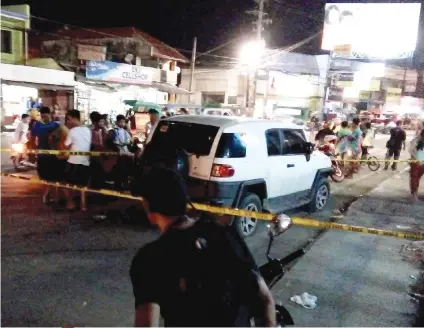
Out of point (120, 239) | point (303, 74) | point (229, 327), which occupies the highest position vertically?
point (303, 74)

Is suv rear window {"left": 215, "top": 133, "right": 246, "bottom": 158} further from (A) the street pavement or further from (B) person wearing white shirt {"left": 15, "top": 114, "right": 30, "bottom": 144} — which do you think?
(B) person wearing white shirt {"left": 15, "top": 114, "right": 30, "bottom": 144}

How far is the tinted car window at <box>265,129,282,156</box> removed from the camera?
6.72 m

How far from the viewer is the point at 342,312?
4211 mm

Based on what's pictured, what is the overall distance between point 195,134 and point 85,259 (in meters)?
2.34

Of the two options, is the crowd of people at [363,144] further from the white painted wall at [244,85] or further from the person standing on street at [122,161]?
the white painted wall at [244,85]

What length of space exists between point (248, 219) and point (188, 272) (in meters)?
4.88

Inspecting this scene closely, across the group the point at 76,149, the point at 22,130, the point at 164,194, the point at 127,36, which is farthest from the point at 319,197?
the point at 127,36

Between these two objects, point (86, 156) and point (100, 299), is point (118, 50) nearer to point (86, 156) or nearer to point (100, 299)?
point (86, 156)

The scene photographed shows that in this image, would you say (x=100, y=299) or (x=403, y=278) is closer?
(x=100, y=299)

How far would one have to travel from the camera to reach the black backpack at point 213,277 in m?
1.66

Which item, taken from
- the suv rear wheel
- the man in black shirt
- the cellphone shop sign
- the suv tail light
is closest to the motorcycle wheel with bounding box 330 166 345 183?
the suv rear wheel

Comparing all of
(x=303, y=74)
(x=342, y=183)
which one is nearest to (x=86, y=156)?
(x=342, y=183)

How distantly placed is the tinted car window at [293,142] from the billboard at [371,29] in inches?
950

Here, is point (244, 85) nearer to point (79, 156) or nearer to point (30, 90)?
point (30, 90)
